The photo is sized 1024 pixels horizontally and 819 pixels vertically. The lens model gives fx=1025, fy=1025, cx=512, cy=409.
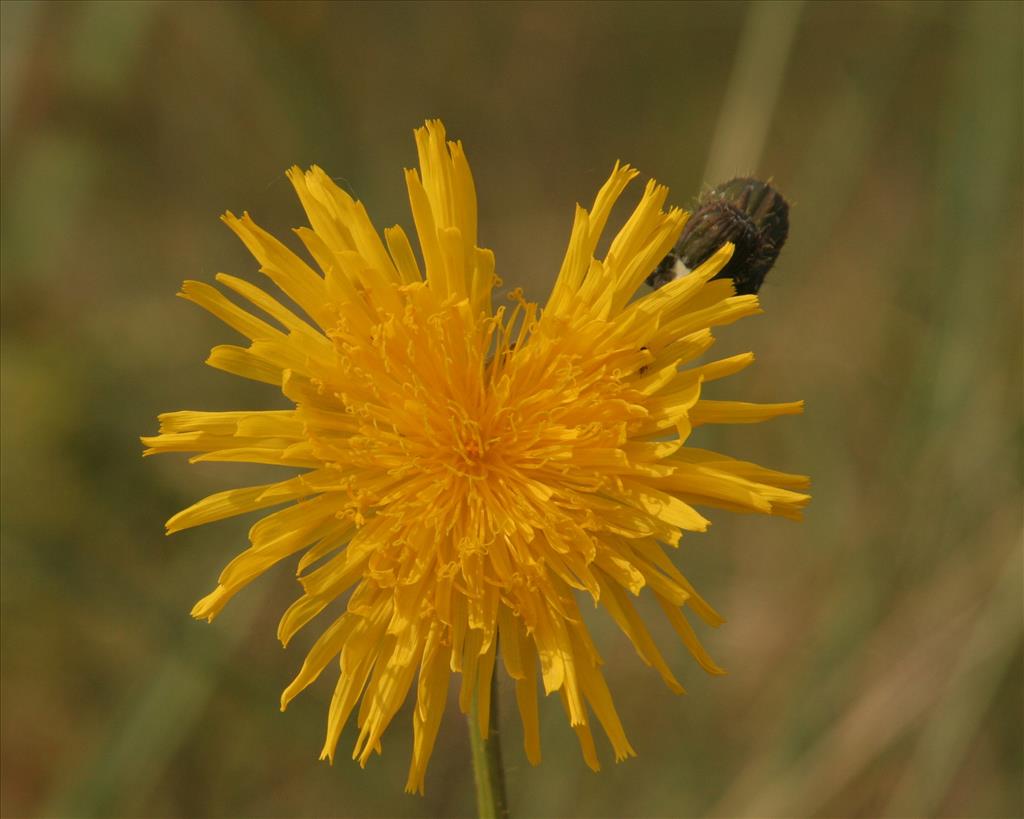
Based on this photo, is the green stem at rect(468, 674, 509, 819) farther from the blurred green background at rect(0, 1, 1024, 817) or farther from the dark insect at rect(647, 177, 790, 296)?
the blurred green background at rect(0, 1, 1024, 817)

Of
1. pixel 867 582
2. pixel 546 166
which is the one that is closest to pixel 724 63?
pixel 546 166

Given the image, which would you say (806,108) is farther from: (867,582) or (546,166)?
(867,582)

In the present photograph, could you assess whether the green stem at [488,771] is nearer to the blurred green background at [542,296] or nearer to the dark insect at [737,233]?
the dark insect at [737,233]

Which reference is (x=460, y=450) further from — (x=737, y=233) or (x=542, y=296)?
(x=542, y=296)

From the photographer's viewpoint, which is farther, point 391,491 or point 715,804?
point 715,804

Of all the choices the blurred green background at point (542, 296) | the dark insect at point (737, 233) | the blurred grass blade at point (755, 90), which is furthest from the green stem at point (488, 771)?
the blurred grass blade at point (755, 90)

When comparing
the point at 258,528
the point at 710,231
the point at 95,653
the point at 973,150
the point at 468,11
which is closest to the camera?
the point at 258,528

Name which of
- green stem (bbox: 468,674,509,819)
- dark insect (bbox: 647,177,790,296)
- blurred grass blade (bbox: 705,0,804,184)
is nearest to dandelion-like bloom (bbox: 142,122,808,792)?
green stem (bbox: 468,674,509,819)

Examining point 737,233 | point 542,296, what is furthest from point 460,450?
point 542,296
